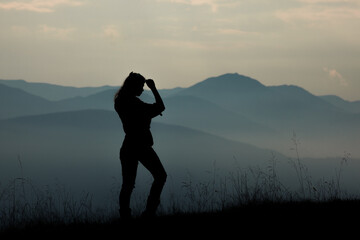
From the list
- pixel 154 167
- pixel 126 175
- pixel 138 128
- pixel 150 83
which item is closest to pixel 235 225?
pixel 154 167

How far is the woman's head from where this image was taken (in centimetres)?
785

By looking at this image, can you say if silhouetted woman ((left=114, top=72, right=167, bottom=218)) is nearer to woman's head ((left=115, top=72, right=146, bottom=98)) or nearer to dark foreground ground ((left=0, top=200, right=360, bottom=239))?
woman's head ((left=115, top=72, right=146, bottom=98))

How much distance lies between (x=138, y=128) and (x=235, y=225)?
211cm

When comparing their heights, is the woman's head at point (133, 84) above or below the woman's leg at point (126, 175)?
above

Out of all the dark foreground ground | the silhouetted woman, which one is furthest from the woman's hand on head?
the dark foreground ground

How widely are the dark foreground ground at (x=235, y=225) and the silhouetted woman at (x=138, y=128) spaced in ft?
2.02

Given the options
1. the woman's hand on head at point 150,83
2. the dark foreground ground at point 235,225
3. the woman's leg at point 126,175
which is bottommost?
the dark foreground ground at point 235,225

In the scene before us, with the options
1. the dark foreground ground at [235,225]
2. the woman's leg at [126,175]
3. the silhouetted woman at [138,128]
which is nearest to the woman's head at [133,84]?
the silhouetted woman at [138,128]

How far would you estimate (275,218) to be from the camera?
8648mm

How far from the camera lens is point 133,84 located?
7863 millimetres

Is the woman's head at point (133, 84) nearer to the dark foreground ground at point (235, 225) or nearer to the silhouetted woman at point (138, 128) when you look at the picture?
the silhouetted woman at point (138, 128)

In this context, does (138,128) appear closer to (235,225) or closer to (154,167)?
(154,167)

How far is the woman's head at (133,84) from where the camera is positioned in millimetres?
7852

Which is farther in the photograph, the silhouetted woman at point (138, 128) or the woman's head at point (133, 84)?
the woman's head at point (133, 84)
